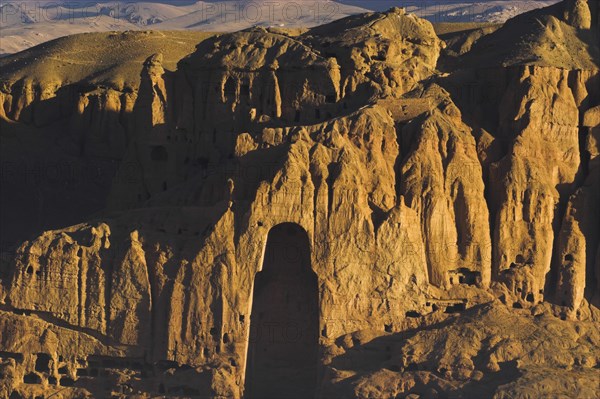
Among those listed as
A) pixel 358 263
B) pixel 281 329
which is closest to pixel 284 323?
pixel 281 329

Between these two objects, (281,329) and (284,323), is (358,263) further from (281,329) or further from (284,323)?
(281,329)

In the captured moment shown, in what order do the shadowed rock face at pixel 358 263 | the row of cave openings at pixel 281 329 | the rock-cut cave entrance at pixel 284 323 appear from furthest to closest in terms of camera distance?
the rock-cut cave entrance at pixel 284 323 < the row of cave openings at pixel 281 329 < the shadowed rock face at pixel 358 263

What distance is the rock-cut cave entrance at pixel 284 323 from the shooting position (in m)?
73.8

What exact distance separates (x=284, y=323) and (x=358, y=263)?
4.20 metres

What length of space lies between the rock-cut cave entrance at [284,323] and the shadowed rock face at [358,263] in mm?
72

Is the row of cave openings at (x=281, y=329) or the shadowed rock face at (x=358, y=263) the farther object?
the row of cave openings at (x=281, y=329)

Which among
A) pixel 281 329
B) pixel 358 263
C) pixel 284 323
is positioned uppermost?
pixel 358 263

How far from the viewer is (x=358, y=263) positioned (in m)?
72.2

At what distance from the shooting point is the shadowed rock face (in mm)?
71438

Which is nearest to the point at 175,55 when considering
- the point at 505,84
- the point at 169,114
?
the point at 169,114

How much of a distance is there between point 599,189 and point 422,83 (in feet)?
27.4

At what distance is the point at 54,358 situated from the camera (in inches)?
2881

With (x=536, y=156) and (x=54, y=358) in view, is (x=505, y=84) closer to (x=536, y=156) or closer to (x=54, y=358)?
(x=536, y=156)

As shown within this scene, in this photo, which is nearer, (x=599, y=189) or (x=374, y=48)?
(x=599, y=189)
